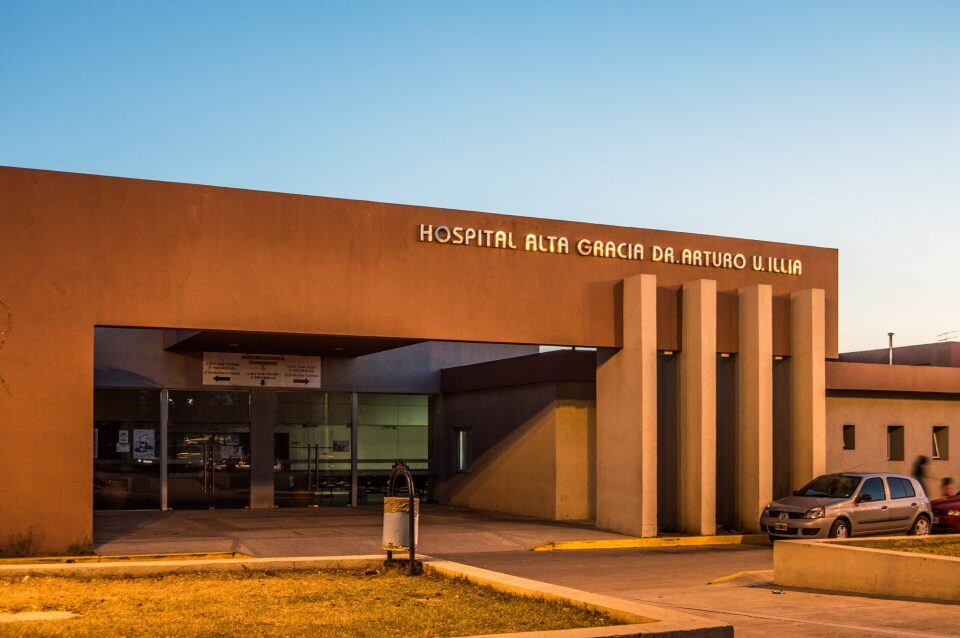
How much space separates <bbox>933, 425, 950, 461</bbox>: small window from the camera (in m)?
30.1

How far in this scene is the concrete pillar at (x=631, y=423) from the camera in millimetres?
21797

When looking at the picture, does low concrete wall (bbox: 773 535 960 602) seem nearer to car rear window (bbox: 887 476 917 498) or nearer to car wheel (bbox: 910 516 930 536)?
car rear window (bbox: 887 476 917 498)

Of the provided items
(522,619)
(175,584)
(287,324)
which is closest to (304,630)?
(522,619)

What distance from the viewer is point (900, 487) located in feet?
71.7

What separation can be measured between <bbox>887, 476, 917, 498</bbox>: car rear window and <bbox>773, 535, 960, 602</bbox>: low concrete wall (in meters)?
5.59

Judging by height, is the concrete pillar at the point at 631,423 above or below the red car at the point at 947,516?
above

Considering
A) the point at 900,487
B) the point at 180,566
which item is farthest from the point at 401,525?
the point at 900,487

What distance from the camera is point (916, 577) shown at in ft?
45.5

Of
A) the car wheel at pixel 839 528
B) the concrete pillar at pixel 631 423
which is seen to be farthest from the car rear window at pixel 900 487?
the concrete pillar at pixel 631 423

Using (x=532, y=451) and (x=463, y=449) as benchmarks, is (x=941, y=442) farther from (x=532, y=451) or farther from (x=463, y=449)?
(x=463, y=449)

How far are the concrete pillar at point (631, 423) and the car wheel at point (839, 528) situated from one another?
3347 millimetres

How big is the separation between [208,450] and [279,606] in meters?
18.7

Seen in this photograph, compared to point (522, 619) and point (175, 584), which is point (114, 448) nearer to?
point (175, 584)

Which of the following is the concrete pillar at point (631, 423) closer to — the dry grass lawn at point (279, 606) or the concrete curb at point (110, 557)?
the concrete curb at point (110, 557)
